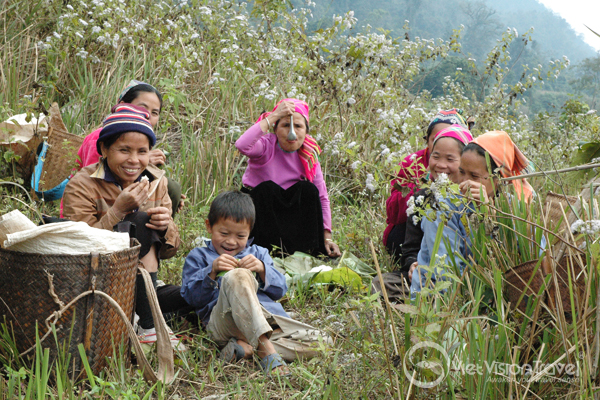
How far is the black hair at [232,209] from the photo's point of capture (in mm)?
2854

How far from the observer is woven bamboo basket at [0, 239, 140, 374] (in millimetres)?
2064

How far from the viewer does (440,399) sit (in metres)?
1.78

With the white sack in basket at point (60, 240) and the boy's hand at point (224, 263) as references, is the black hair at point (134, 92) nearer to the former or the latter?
the boy's hand at point (224, 263)

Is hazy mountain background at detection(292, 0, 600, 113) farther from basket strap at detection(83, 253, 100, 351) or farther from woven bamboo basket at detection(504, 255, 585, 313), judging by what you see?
basket strap at detection(83, 253, 100, 351)

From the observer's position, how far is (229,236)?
114 inches

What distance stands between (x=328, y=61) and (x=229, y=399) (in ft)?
15.9

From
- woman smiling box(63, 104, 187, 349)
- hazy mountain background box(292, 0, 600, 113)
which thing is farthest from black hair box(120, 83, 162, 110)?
hazy mountain background box(292, 0, 600, 113)

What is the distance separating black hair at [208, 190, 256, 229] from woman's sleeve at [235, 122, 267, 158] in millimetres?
1168

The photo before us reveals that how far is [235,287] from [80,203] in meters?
0.98

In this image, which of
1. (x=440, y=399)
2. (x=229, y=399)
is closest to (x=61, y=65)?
(x=229, y=399)

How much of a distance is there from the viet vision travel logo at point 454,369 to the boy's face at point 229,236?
1344mm

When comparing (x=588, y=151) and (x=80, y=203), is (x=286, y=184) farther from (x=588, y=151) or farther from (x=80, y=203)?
(x=588, y=151)

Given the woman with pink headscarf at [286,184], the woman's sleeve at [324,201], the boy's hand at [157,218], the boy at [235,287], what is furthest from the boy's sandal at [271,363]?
the woman's sleeve at [324,201]

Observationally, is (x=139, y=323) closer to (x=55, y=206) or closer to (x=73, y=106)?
(x=55, y=206)
